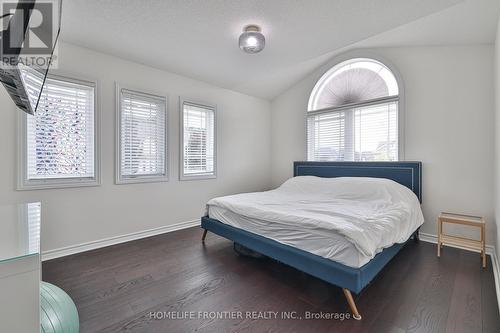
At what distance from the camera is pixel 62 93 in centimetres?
271

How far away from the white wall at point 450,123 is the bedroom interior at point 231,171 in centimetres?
2

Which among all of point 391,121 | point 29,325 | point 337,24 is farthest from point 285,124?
point 29,325

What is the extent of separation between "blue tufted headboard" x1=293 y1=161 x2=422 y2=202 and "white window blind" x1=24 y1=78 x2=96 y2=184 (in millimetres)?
3438

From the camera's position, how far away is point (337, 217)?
6.95 ft

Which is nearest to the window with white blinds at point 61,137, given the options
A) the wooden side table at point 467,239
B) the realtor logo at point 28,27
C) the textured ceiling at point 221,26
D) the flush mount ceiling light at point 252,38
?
the textured ceiling at point 221,26

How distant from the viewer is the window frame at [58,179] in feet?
7.95

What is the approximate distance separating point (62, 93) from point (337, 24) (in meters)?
3.16

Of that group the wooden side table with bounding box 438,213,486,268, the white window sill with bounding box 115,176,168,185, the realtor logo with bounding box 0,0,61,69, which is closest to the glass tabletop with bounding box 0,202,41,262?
the realtor logo with bounding box 0,0,61,69

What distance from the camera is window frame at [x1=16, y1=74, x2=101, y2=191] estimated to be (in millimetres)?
2422

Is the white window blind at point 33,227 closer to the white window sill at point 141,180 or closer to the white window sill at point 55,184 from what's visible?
the white window sill at point 55,184

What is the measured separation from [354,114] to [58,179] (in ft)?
14.0

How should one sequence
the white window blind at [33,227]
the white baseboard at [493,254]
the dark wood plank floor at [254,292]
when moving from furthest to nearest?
the white baseboard at [493,254], the dark wood plank floor at [254,292], the white window blind at [33,227]

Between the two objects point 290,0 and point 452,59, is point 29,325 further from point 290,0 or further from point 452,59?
point 452,59

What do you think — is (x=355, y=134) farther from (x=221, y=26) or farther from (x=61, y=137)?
(x=61, y=137)
